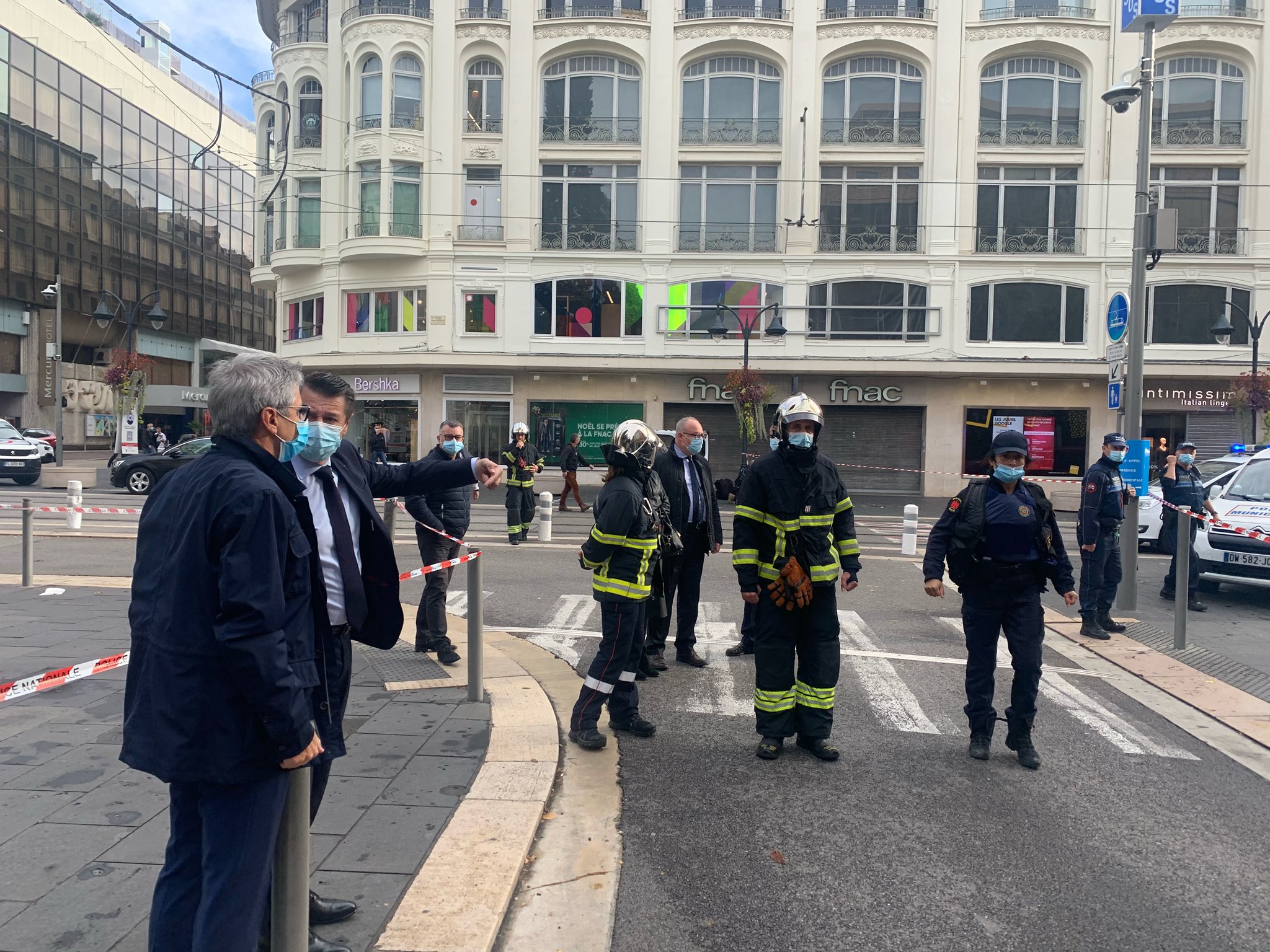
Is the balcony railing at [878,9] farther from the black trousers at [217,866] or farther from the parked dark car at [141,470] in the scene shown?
the black trousers at [217,866]

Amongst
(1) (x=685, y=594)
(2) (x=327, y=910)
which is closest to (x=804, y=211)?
(1) (x=685, y=594)

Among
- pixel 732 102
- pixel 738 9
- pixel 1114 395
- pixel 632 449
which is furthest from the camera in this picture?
pixel 732 102

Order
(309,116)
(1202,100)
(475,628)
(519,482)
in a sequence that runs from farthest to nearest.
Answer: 1. (309,116)
2. (1202,100)
3. (519,482)
4. (475,628)

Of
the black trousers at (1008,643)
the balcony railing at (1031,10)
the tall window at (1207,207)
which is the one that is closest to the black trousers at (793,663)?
Answer: the black trousers at (1008,643)

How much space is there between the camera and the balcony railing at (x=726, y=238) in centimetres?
2888

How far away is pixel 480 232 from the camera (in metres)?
29.5

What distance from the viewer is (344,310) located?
30.3m

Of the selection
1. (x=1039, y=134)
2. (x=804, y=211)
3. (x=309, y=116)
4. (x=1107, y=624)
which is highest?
(x=309, y=116)

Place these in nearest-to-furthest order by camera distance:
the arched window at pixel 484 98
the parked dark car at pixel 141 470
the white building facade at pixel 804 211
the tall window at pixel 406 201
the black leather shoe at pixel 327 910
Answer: the black leather shoe at pixel 327 910, the parked dark car at pixel 141 470, the white building facade at pixel 804 211, the tall window at pixel 406 201, the arched window at pixel 484 98

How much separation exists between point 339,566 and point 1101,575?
7.60 m

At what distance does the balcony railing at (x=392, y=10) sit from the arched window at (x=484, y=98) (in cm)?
223

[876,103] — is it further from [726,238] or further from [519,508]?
[519,508]

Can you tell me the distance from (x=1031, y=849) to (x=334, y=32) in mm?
32852

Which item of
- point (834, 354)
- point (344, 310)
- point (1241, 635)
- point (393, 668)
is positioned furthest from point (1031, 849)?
point (344, 310)
